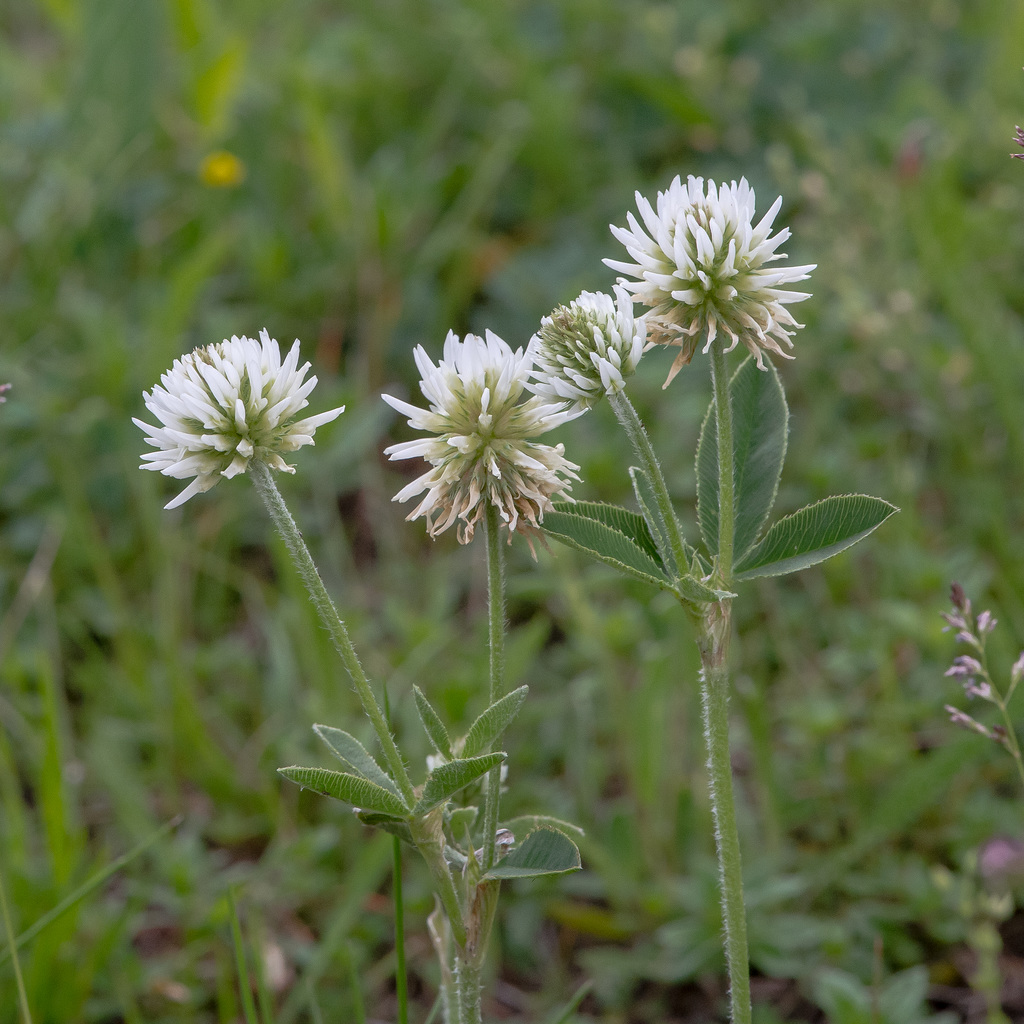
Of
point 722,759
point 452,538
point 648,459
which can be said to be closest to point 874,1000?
point 722,759

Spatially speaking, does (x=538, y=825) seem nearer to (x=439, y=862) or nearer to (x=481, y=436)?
(x=439, y=862)

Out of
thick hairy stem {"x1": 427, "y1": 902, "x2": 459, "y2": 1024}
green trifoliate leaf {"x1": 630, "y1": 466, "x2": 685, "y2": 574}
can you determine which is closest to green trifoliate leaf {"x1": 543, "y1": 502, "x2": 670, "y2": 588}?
green trifoliate leaf {"x1": 630, "y1": 466, "x2": 685, "y2": 574}

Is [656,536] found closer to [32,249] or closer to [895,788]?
[895,788]

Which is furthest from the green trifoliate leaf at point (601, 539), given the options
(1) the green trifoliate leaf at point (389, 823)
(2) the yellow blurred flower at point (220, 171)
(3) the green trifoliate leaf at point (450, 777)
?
(2) the yellow blurred flower at point (220, 171)

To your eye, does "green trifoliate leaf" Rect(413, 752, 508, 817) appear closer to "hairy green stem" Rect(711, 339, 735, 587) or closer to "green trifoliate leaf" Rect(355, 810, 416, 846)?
"green trifoliate leaf" Rect(355, 810, 416, 846)

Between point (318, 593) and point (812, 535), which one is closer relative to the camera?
point (318, 593)

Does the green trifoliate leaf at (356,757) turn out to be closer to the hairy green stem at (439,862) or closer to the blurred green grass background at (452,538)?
the hairy green stem at (439,862)
